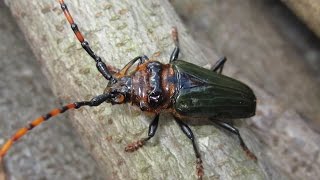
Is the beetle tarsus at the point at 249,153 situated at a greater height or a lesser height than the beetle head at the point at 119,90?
lesser

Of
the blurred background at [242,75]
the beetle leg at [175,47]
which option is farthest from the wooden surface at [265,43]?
the beetle leg at [175,47]

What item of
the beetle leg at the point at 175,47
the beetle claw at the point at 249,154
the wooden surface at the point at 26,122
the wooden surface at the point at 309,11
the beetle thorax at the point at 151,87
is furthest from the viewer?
the wooden surface at the point at 26,122

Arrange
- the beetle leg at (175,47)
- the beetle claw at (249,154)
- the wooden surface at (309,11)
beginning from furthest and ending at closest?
the wooden surface at (309,11)
the beetle leg at (175,47)
the beetle claw at (249,154)

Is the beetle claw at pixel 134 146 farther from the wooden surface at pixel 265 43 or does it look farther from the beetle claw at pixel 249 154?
the wooden surface at pixel 265 43

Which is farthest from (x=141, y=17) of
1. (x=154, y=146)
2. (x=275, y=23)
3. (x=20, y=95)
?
(x=275, y=23)

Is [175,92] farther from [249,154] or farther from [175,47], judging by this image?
[249,154]

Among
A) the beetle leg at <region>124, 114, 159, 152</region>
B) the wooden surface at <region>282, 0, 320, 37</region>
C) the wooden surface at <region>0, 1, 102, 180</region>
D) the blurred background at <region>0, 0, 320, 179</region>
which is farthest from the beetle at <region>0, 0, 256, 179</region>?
the wooden surface at <region>0, 1, 102, 180</region>

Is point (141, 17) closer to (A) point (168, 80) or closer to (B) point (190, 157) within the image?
(A) point (168, 80)
